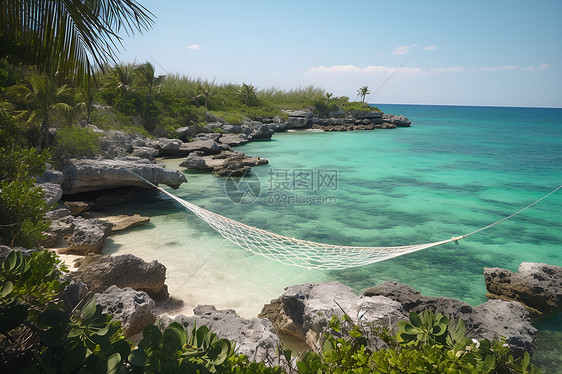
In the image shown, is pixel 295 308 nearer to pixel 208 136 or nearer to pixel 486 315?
pixel 486 315

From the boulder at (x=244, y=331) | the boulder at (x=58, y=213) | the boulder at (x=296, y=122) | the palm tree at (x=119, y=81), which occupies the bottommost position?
the boulder at (x=244, y=331)

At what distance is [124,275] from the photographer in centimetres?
254

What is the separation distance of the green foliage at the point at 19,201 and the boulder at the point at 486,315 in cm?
253

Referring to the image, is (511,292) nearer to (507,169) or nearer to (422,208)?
(422,208)

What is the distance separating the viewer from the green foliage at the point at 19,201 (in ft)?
7.49

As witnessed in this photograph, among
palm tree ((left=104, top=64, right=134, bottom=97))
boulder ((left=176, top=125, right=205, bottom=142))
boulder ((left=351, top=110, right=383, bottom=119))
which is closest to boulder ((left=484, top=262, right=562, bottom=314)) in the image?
boulder ((left=176, top=125, right=205, bottom=142))

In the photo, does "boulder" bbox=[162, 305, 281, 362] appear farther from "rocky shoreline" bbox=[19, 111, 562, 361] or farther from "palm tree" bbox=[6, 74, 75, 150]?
"palm tree" bbox=[6, 74, 75, 150]

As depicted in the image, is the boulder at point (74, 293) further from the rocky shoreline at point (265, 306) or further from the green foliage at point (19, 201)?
the green foliage at point (19, 201)

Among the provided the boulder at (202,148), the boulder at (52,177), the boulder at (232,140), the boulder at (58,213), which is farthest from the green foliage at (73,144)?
the boulder at (232,140)

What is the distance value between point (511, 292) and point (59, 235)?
4239 mm

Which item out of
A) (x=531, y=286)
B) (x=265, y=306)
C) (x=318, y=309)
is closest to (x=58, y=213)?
(x=265, y=306)

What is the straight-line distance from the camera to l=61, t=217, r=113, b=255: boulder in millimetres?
3178

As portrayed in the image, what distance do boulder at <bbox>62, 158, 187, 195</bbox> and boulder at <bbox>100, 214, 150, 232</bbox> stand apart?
61cm

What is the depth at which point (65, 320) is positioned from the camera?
696 millimetres
